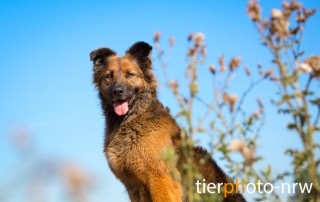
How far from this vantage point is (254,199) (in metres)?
3.19

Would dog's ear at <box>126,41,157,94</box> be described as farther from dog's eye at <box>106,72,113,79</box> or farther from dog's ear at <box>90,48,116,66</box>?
dog's eye at <box>106,72,113,79</box>

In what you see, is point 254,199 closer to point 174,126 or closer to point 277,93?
point 277,93

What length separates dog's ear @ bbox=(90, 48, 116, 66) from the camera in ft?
27.6

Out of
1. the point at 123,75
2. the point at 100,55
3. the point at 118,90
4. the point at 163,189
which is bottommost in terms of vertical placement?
the point at 163,189

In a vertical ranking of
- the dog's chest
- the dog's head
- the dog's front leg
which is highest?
the dog's head

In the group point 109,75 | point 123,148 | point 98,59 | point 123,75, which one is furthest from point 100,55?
point 123,148

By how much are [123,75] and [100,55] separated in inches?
36.3

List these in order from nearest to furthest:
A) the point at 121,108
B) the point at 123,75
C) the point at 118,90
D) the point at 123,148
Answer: the point at 123,148 < the point at 118,90 < the point at 121,108 < the point at 123,75

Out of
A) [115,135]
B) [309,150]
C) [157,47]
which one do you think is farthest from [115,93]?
[309,150]

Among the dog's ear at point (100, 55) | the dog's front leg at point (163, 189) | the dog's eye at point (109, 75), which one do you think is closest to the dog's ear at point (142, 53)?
the dog's ear at point (100, 55)

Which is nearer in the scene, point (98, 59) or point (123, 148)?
point (123, 148)

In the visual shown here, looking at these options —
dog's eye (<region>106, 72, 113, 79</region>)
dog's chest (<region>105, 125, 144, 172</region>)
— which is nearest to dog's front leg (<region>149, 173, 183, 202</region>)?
dog's chest (<region>105, 125, 144, 172</region>)

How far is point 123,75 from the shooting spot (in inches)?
307

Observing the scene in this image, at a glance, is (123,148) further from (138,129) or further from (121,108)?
(121,108)
